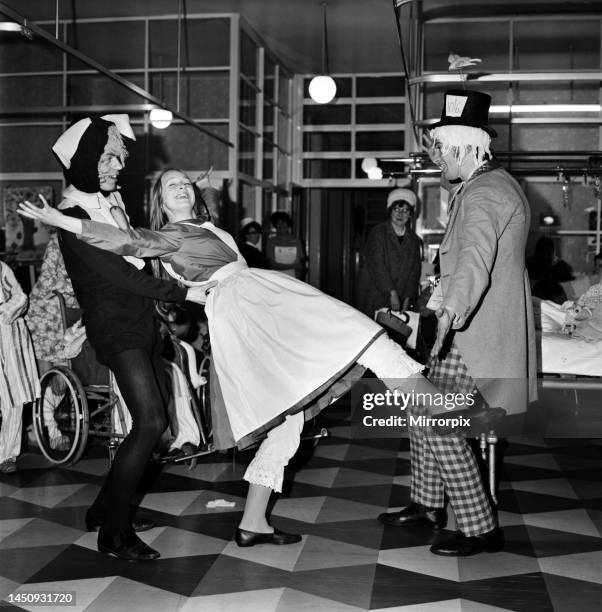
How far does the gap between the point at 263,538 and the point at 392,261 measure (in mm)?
4118

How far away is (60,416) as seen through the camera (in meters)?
4.95

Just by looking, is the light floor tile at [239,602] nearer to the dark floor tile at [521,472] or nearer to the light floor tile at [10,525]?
the light floor tile at [10,525]

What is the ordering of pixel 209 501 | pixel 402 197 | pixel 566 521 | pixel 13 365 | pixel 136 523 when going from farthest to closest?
pixel 402 197 → pixel 13 365 → pixel 209 501 → pixel 566 521 → pixel 136 523

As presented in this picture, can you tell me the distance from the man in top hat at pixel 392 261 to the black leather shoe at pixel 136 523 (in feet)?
12.3

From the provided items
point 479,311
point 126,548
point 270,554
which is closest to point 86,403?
point 126,548

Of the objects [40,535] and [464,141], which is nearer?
[464,141]

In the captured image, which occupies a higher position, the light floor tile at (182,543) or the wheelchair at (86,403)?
the wheelchair at (86,403)

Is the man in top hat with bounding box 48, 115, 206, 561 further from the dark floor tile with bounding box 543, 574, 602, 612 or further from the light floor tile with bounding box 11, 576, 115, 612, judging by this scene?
the dark floor tile with bounding box 543, 574, 602, 612

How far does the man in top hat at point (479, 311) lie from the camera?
10.1 feet

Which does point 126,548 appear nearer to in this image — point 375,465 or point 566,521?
point 566,521

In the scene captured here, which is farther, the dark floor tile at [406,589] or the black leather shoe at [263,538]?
the black leather shoe at [263,538]

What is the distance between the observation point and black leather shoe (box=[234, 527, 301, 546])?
10.9 feet

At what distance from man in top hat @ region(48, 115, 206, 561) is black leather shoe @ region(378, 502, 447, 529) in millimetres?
1037

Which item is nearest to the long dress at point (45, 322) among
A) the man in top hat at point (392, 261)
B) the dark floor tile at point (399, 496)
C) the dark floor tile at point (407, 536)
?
the dark floor tile at point (399, 496)
